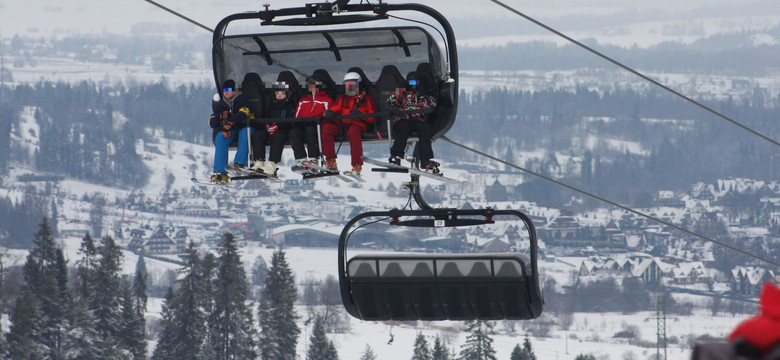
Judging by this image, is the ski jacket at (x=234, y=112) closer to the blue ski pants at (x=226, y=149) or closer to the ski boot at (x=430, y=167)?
the blue ski pants at (x=226, y=149)

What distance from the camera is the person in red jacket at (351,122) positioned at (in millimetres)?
15891

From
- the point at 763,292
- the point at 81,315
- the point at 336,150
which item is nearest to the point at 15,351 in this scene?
the point at 81,315

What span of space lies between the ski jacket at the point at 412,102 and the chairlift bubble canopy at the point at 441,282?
143 cm

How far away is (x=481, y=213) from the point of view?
1460 centimetres

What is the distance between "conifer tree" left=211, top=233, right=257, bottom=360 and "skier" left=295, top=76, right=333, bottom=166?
74.6 m

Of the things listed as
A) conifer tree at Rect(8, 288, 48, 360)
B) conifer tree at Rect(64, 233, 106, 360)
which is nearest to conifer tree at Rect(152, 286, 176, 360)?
conifer tree at Rect(64, 233, 106, 360)

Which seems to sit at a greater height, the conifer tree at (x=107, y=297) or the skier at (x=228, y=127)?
the skier at (x=228, y=127)

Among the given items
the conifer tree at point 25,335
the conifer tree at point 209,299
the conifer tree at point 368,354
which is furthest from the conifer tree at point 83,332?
the conifer tree at point 368,354

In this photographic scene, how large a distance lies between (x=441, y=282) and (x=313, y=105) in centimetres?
306

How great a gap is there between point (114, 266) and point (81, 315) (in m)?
7.23

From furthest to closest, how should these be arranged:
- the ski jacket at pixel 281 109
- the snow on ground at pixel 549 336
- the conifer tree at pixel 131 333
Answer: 1. the snow on ground at pixel 549 336
2. the conifer tree at pixel 131 333
3. the ski jacket at pixel 281 109

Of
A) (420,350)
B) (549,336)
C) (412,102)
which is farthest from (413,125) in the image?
(549,336)

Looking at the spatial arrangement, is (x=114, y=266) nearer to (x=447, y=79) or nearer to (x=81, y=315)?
(x=81, y=315)

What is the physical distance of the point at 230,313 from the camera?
92.4 meters
